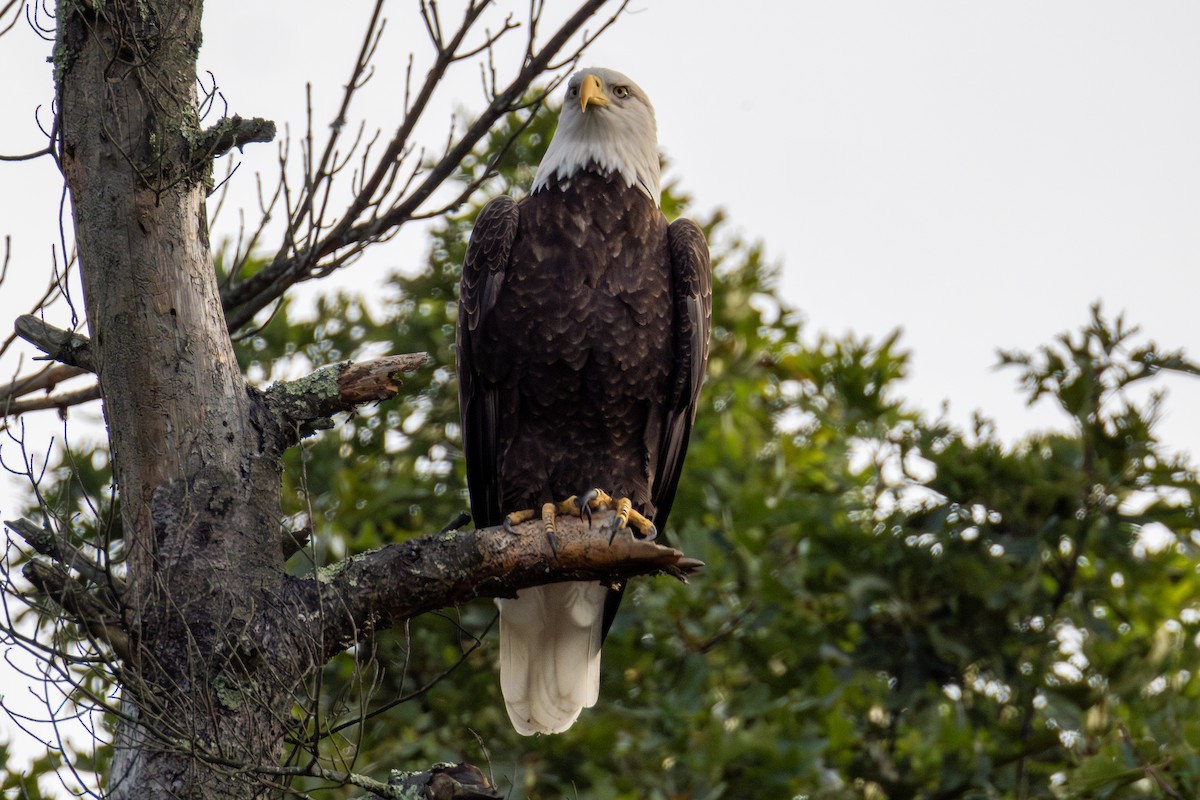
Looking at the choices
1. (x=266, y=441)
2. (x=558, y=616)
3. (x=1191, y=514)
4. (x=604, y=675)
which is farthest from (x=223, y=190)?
(x=1191, y=514)

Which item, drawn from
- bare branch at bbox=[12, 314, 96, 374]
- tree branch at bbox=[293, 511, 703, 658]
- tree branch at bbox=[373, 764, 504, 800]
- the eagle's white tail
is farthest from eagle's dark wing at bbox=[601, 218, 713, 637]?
bare branch at bbox=[12, 314, 96, 374]

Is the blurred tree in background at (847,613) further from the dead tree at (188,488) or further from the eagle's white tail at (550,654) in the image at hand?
the dead tree at (188,488)

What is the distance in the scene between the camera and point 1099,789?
4.45m

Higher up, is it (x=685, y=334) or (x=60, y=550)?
(x=685, y=334)

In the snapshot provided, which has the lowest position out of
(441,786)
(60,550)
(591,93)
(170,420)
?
(441,786)

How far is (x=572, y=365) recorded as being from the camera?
162 inches

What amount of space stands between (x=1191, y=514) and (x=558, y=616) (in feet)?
8.85

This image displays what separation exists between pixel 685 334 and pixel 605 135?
89 centimetres

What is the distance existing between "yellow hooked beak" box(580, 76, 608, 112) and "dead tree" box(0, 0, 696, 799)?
1.51m

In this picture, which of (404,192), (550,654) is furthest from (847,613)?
(404,192)

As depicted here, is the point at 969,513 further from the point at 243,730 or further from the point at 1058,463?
the point at 243,730

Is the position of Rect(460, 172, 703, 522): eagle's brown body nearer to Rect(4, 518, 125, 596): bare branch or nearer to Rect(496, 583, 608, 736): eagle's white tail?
Rect(496, 583, 608, 736): eagle's white tail

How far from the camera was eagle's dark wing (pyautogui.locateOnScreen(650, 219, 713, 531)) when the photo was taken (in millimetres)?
4293

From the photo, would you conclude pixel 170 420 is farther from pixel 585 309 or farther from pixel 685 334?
pixel 685 334
